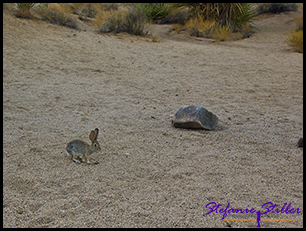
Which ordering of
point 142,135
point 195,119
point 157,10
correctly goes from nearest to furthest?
point 142,135
point 195,119
point 157,10

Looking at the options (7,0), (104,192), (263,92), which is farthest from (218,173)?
(7,0)

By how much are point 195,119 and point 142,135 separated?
0.83 m

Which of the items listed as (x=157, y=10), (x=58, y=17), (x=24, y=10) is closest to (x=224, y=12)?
(x=157, y=10)

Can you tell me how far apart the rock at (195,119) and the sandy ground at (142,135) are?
0.34 ft

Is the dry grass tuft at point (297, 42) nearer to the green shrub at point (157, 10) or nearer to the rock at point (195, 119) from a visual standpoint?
the green shrub at point (157, 10)

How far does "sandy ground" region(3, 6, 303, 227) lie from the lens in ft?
9.02

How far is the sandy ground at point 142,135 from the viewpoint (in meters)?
2.75

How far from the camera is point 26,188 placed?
2990 mm

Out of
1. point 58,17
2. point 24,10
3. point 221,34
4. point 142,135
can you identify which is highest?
point 24,10

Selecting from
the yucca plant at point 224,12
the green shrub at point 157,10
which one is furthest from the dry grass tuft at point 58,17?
the yucca plant at point 224,12

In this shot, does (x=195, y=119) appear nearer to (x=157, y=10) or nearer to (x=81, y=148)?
(x=81, y=148)

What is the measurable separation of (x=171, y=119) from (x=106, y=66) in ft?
13.5

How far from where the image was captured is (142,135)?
4.51 meters

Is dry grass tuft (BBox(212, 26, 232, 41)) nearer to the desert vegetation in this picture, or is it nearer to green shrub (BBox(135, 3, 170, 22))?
the desert vegetation
